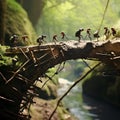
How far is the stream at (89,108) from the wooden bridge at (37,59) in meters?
10.6

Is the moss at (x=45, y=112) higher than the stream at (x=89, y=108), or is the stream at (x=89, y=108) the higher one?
the moss at (x=45, y=112)

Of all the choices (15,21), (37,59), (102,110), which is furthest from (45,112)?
(102,110)

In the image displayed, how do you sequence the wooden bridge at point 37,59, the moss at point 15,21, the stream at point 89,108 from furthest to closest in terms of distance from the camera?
the stream at point 89,108
the moss at point 15,21
the wooden bridge at point 37,59

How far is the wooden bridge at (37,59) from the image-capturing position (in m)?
11.5

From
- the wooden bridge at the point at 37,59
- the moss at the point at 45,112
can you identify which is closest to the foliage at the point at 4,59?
the wooden bridge at the point at 37,59

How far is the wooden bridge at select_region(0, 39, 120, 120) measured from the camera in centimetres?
1147

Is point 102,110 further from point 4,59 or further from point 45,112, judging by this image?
point 4,59

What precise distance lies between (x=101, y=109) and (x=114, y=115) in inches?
77.3

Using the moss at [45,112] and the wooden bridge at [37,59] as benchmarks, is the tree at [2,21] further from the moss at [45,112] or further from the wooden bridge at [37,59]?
the moss at [45,112]

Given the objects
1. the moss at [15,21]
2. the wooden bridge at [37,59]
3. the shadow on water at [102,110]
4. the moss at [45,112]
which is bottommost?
the shadow on water at [102,110]

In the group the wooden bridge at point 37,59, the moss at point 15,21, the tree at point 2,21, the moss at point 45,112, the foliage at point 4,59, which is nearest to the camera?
the wooden bridge at point 37,59

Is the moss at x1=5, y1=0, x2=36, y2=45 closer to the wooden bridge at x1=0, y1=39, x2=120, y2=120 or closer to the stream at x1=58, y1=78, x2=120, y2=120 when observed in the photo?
the stream at x1=58, y1=78, x2=120, y2=120

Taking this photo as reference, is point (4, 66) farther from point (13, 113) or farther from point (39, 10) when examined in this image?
point (39, 10)

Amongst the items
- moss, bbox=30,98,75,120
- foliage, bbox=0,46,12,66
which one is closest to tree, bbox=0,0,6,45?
foliage, bbox=0,46,12,66
